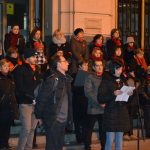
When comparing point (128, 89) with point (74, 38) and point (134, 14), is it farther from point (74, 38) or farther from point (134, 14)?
point (134, 14)

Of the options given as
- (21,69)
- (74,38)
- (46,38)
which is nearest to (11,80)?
(21,69)

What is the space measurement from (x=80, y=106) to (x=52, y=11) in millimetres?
4410

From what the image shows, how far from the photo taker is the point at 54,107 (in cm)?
1048

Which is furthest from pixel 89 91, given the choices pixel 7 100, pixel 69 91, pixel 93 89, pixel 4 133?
pixel 69 91

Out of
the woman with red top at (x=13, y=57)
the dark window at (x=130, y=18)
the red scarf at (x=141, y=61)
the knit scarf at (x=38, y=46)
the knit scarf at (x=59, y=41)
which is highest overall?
the dark window at (x=130, y=18)

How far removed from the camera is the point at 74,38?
15.5m

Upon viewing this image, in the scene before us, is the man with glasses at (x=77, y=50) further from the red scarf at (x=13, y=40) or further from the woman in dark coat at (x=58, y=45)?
the red scarf at (x=13, y=40)

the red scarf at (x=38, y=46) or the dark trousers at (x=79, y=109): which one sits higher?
the red scarf at (x=38, y=46)

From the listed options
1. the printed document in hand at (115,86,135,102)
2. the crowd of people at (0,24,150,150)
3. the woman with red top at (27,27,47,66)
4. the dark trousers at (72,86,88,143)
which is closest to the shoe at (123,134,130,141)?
the crowd of people at (0,24,150,150)

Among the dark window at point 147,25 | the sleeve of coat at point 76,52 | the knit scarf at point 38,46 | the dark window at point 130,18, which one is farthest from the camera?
the dark window at point 147,25

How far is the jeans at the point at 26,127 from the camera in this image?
477 inches

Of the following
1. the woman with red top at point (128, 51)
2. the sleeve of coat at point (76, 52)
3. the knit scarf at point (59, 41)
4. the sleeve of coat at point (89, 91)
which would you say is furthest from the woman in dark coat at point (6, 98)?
the woman with red top at point (128, 51)

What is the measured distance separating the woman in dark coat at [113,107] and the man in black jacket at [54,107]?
3.16ft

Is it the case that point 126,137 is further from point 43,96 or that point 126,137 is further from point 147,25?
point 147,25
